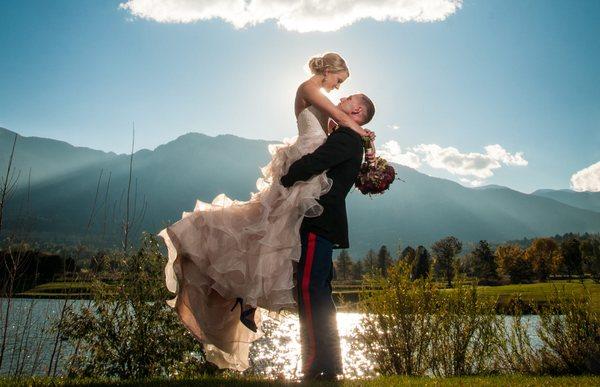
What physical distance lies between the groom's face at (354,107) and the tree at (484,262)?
92.7m

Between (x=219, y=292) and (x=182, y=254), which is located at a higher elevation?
(x=182, y=254)

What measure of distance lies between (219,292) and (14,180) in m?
4.31

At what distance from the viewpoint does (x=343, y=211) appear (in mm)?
4441

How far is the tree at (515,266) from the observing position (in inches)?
3428

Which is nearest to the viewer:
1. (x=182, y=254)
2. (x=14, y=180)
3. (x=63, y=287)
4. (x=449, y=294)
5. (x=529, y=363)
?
(x=182, y=254)

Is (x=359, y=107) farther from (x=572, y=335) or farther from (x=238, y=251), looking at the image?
(x=572, y=335)

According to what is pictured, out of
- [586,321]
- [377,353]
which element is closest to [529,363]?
[586,321]

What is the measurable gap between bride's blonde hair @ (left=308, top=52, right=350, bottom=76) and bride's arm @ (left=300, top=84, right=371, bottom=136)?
34 cm

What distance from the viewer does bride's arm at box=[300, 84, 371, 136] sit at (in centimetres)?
454

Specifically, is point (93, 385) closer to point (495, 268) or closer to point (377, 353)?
point (377, 353)

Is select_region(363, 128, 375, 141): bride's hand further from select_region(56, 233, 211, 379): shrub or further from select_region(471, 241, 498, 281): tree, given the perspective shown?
select_region(471, 241, 498, 281): tree

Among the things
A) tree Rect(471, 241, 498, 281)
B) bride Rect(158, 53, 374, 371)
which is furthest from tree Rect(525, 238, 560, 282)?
bride Rect(158, 53, 374, 371)

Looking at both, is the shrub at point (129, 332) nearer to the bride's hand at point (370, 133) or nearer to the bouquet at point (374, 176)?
the bouquet at point (374, 176)

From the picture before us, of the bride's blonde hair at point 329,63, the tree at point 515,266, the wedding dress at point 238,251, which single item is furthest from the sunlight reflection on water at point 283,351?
the tree at point 515,266
